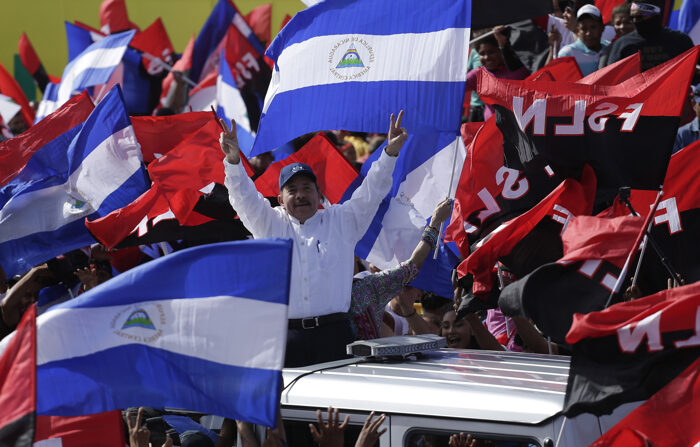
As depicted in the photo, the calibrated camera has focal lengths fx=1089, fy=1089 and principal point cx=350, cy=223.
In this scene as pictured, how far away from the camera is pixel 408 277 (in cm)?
671

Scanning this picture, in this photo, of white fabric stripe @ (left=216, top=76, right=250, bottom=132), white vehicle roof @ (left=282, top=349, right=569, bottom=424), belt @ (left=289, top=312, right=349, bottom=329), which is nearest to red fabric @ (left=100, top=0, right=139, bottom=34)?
white fabric stripe @ (left=216, top=76, right=250, bottom=132)

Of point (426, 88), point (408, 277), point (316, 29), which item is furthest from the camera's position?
→ point (316, 29)

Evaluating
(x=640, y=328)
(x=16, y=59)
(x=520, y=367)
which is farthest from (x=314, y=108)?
(x=16, y=59)

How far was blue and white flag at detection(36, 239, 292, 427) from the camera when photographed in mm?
4711

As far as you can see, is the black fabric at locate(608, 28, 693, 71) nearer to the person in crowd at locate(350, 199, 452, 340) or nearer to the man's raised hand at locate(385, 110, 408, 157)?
the man's raised hand at locate(385, 110, 408, 157)

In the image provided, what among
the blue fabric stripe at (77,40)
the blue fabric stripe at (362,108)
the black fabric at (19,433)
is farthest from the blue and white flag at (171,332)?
the blue fabric stripe at (77,40)

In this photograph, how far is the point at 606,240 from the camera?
16.8 feet

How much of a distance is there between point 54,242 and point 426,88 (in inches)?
135

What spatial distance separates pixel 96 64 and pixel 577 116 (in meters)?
7.74

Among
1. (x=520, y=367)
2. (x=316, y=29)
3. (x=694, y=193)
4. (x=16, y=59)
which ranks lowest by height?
(x=16, y=59)

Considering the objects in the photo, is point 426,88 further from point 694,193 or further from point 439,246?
point 694,193

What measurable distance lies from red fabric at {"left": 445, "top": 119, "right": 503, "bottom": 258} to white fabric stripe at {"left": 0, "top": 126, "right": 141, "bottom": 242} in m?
3.11

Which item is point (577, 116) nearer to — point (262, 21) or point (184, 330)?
point (184, 330)

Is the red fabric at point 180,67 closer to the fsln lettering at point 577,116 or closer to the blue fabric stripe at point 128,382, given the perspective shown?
the fsln lettering at point 577,116
